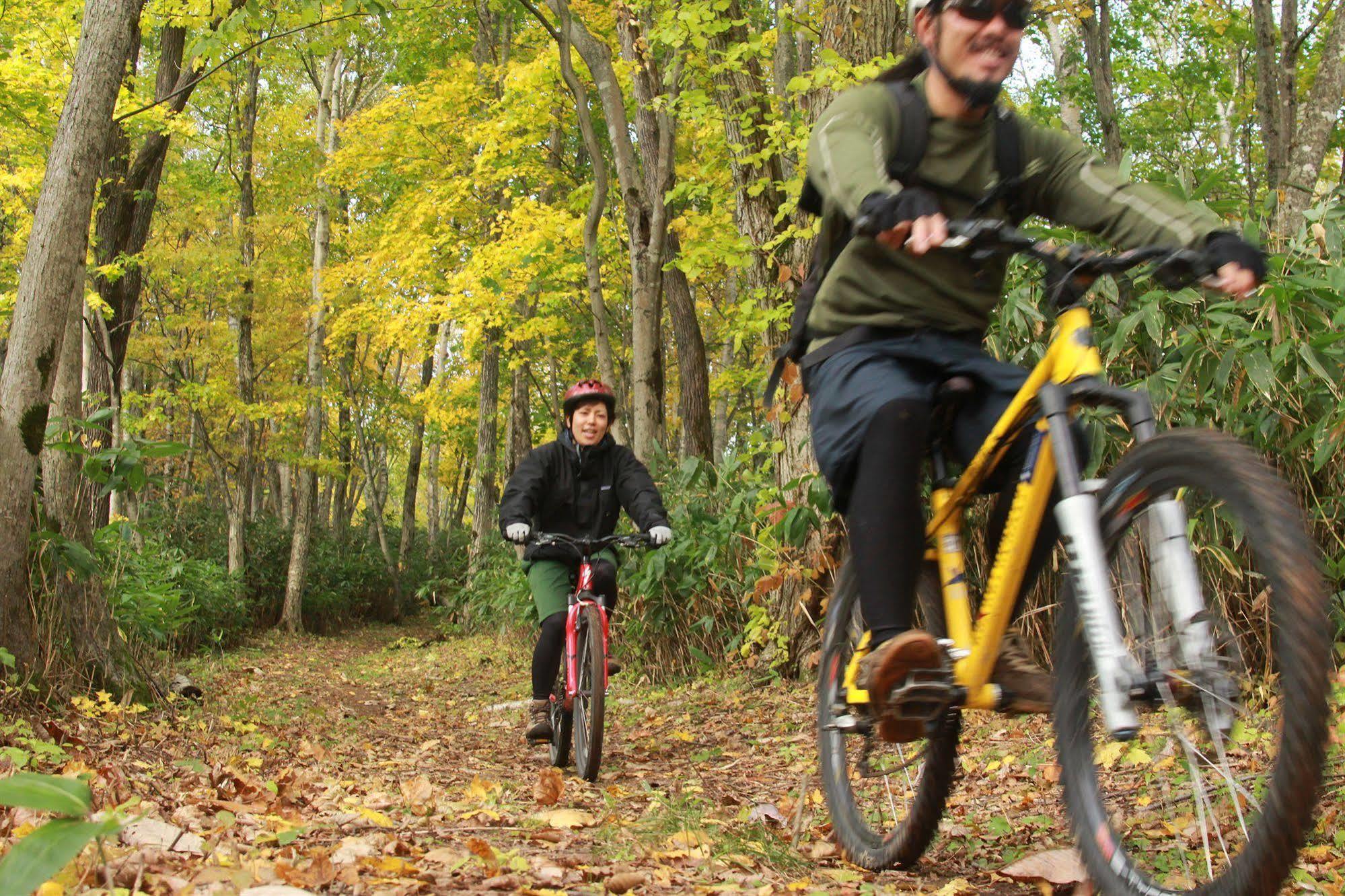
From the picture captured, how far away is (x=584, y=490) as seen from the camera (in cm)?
649

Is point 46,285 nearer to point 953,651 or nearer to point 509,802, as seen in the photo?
point 509,802

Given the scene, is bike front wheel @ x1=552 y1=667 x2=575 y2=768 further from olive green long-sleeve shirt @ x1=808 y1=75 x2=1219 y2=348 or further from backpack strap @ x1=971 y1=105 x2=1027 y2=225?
backpack strap @ x1=971 y1=105 x2=1027 y2=225

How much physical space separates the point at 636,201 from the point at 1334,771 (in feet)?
30.8

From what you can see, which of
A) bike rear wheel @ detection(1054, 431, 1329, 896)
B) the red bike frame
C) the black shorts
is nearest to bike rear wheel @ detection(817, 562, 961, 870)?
the black shorts

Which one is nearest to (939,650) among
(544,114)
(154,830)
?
(154,830)

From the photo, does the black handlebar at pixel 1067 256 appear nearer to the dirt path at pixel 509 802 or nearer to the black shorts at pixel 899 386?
the black shorts at pixel 899 386

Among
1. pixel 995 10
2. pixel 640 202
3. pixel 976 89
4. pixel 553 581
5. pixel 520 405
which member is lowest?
pixel 553 581

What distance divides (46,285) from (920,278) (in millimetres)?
4975

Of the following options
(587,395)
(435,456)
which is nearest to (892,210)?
(587,395)

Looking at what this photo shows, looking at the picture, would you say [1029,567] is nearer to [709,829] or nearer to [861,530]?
[861,530]

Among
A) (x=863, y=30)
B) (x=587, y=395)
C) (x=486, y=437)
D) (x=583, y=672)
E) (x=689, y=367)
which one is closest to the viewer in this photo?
(x=583, y=672)

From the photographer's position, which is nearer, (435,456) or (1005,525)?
(1005,525)

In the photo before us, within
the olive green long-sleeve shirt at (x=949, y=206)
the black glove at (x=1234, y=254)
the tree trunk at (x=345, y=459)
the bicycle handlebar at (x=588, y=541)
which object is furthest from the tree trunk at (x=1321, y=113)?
the tree trunk at (x=345, y=459)

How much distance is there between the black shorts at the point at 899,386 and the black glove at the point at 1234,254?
543mm
